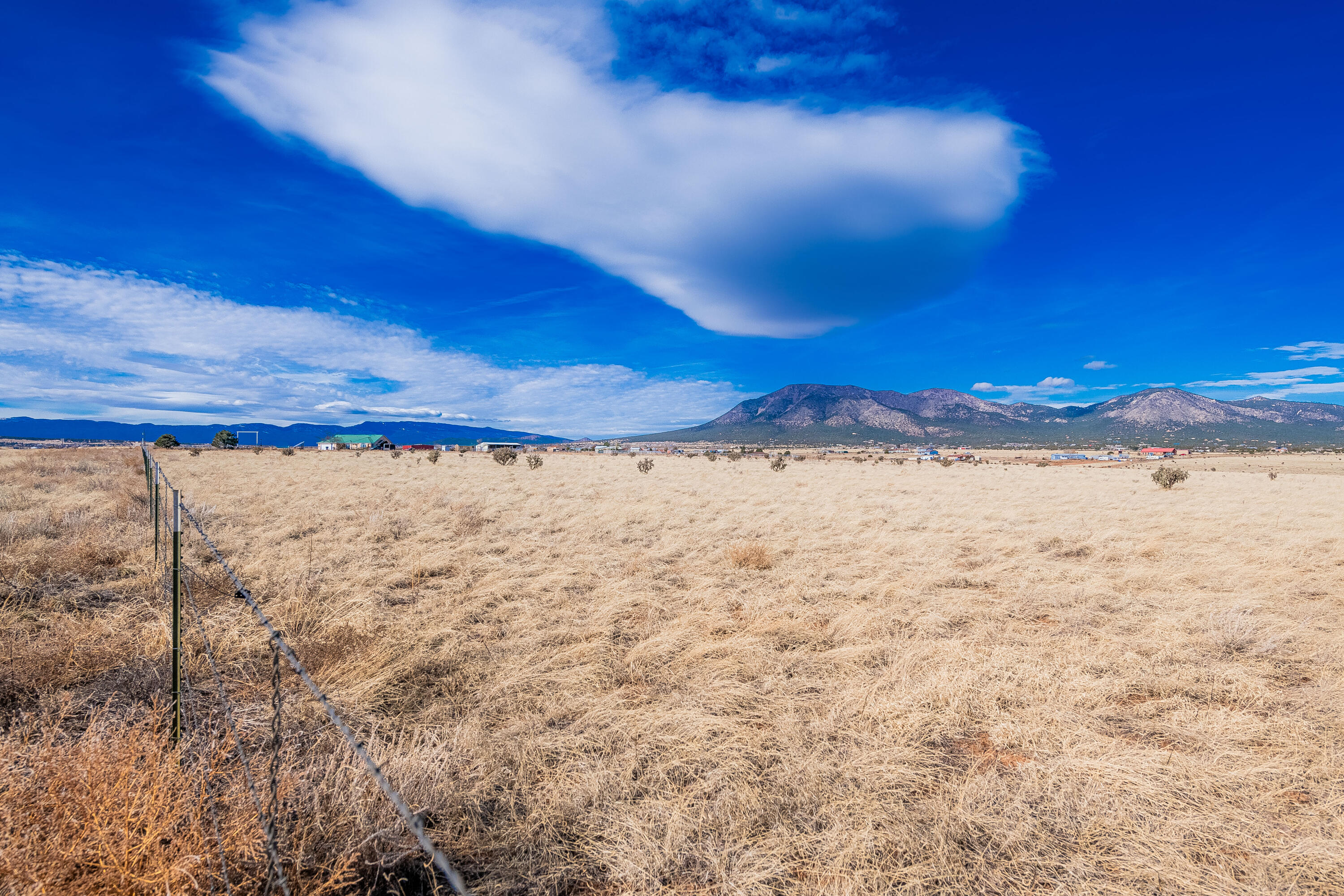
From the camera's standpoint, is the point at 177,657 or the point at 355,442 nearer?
the point at 177,657

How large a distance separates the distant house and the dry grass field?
68822mm

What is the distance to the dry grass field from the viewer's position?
9.41 ft

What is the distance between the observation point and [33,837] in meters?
2.10

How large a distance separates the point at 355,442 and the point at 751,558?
11394cm

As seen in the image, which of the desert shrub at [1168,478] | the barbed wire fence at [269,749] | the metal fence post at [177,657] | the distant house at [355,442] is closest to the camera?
the barbed wire fence at [269,749]

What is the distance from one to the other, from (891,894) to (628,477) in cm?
2634

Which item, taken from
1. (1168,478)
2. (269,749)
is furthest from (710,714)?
(1168,478)

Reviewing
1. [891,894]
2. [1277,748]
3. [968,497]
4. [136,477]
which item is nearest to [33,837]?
[891,894]

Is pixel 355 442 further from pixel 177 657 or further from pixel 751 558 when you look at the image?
pixel 177 657

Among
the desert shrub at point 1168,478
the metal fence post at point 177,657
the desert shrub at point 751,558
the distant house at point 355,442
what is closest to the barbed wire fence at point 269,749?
the metal fence post at point 177,657

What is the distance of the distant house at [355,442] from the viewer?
73.9m

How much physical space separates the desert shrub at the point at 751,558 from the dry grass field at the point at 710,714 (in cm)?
9

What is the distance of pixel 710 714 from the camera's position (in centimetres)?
457

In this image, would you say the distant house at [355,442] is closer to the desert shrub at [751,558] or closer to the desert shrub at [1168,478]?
the desert shrub at [751,558]
